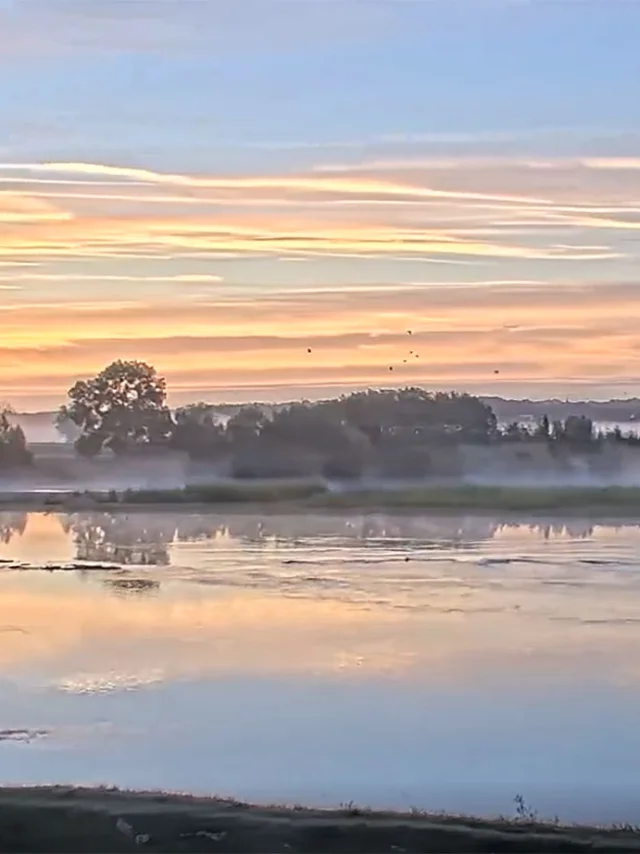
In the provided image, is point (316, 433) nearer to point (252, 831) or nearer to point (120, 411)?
point (120, 411)

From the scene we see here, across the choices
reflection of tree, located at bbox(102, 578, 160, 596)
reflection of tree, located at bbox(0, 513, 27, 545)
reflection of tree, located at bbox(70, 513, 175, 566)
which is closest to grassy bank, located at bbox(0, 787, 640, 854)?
reflection of tree, located at bbox(102, 578, 160, 596)

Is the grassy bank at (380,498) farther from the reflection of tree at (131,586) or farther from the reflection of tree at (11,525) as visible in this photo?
the reflection of tree at (131,586)

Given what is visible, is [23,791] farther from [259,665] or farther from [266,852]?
Answer: [259,665]

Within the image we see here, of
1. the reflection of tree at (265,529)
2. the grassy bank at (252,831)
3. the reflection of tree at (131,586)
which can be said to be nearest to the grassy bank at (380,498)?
the reflection of tree at (265,529)

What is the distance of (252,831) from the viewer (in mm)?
6383

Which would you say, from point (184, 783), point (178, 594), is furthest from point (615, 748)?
point (178, 594)

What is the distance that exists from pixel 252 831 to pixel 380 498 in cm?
652

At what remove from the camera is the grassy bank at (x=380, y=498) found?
12562mm

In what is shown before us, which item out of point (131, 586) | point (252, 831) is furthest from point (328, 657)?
point (252, 831)

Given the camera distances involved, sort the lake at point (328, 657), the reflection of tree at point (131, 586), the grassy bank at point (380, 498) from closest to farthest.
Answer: the lake at point (328, 657) < the reflection of tree at point (131, 586) < the grassy bank at point (380, 498)

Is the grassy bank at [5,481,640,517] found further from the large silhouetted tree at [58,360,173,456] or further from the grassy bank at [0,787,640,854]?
the grassy bank at [0,787,640,854]

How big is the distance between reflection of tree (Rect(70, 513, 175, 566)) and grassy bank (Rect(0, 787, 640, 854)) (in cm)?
579

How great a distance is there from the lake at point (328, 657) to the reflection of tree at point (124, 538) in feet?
0.07

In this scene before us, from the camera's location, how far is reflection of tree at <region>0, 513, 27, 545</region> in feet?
41.6
